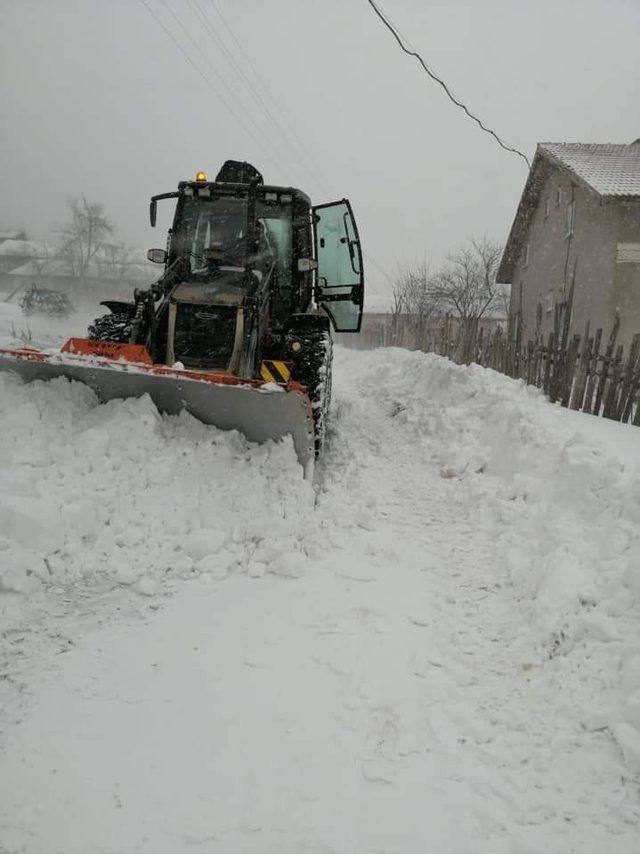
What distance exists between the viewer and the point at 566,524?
128 inches

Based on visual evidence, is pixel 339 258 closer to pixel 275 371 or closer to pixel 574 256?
pixel 275 371

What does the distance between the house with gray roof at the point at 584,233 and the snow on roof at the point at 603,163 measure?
0.02 meters

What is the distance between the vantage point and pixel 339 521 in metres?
4.01

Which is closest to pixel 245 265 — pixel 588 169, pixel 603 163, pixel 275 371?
pixel 275 371

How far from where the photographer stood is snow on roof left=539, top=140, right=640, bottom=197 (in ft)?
43.5

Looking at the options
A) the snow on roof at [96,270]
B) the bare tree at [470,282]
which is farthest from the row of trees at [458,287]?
the snow on roof at [96,270]

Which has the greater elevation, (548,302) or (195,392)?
(548,302)

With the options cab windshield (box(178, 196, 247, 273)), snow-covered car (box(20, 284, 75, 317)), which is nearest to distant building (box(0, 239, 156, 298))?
snow-covered car (box(20, 284, 75, 317))

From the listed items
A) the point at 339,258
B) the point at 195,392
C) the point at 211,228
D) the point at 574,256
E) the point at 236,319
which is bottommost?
the point at 195,392

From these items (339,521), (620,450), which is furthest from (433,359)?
(339,521)

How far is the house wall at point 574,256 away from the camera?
1362 cm

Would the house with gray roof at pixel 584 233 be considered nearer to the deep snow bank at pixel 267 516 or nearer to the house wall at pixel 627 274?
the house wall at pixel 627 274

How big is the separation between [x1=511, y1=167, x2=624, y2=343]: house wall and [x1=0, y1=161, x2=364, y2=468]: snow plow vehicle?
7.90m

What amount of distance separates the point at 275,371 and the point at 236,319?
627mm
